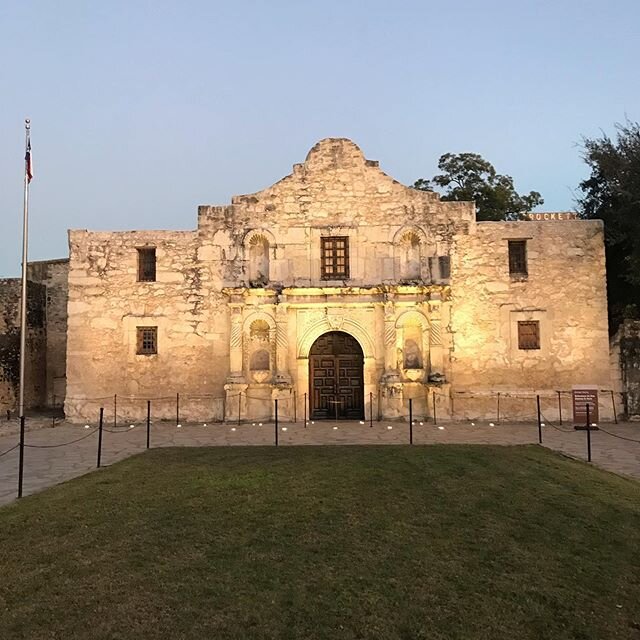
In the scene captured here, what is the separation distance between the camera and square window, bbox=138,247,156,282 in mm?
17719

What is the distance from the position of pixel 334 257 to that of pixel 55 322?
1192cm

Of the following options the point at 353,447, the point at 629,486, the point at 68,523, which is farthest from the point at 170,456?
the point at 629,486

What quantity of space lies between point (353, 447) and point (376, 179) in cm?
940

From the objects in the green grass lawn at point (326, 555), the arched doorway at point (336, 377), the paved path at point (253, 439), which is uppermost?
the arched doorway at point (336, 377)

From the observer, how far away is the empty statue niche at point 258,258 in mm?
17406

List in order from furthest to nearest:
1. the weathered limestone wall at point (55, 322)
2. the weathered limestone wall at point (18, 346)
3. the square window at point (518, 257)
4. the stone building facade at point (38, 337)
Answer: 1. the weathered limestone wall at point (55, 322)
2. the stone building facade at point (38, 337)
3. the weathered limestone wall at point (18, 346)
4. the square window at point (518, 257)

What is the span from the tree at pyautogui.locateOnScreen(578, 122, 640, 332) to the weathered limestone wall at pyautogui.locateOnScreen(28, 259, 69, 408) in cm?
1963

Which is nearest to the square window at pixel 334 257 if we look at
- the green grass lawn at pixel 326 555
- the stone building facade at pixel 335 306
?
the stone building facade at pixel 335 306

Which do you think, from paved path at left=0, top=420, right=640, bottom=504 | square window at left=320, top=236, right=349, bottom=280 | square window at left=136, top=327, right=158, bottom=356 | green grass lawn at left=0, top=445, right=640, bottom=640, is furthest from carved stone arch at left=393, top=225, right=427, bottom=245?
green grass lawn at left=0, top=445, right=640, bottom=640

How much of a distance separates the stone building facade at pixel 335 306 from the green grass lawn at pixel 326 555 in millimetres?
8063

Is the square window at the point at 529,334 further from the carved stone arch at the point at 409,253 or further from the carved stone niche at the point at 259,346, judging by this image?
the carved stone niche at the point at 259,346

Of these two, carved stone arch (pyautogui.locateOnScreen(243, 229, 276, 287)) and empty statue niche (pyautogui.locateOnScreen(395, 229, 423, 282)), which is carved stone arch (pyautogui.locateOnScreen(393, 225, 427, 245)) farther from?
carved stone arch (pyautogui.locateOnScreen(243, 229, 276, 287))

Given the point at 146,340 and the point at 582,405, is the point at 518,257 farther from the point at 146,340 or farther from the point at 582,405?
the point at 146,340

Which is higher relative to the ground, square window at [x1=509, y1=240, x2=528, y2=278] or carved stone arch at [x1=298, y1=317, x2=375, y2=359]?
square window at [x1=509, y1=240, x2=528, y2=278]
